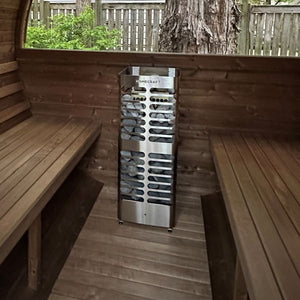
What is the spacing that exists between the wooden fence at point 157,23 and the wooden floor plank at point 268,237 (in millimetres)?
1564

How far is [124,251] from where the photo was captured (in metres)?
2.27

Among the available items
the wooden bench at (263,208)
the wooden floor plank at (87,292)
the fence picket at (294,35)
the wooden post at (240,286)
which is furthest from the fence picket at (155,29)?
the wooden post at (240,286)

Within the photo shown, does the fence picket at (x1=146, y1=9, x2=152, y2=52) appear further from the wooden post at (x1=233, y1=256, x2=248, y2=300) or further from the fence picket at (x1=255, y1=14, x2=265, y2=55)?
the wooden post at (x1=233, y1=256, x2=248, y2=300)

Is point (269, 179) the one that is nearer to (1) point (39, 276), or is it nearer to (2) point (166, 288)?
(2) point (166, 288)

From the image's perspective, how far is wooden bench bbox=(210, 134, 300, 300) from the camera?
1116 mm

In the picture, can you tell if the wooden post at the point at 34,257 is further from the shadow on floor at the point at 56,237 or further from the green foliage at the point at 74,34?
the green foliage at the point at 74,34

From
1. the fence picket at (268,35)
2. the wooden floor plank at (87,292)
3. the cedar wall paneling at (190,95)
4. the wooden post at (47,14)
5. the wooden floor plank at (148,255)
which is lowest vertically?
the wooden floor plank at (87,292)

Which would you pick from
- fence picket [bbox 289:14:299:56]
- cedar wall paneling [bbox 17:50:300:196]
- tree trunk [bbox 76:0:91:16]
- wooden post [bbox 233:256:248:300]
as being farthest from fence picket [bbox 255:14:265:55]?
wooden post [bbox 233:256:248:300]

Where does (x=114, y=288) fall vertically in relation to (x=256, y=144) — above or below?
below

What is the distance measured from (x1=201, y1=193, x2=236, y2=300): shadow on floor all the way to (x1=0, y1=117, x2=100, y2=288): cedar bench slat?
3.15ft

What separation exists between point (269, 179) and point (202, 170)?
3.37 ft

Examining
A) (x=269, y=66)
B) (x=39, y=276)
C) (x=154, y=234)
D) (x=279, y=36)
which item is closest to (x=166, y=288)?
(x=154, y=234)

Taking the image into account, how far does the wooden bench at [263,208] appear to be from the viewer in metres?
1.12

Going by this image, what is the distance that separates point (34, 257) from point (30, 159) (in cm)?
53
